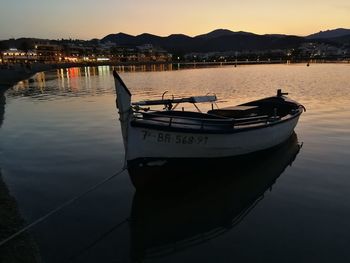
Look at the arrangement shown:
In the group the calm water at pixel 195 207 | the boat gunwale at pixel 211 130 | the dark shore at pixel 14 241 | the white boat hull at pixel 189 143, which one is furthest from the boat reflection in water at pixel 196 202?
the dark shore at pixel 14 241

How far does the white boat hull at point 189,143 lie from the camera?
11.6 m

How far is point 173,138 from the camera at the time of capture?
1194cm

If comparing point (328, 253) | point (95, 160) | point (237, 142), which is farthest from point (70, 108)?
point (328, 253)

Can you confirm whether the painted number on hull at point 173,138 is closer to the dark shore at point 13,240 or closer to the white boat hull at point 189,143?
the white boat hull at point 189,143

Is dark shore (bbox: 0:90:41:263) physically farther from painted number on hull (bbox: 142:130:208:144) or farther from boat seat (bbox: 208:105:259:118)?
boat seat (bbox: 208:105:259:118)

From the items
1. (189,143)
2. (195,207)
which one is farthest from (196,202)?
(189,143)

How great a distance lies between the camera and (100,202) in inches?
464

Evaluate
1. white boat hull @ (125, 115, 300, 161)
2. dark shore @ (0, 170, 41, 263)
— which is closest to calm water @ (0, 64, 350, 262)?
dark shore @ (0, 170, 41, 263)

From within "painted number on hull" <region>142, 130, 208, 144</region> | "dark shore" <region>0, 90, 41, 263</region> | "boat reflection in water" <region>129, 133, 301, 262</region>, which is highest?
"painted number on hull" <region>142, 130, 208, 144</region>

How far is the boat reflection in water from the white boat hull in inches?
17.7

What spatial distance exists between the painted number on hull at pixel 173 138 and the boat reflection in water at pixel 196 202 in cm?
94

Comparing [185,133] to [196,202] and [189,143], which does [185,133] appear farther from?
[196,202]

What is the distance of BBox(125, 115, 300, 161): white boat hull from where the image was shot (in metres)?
11.6

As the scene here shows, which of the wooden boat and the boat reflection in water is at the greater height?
the wooden boat
